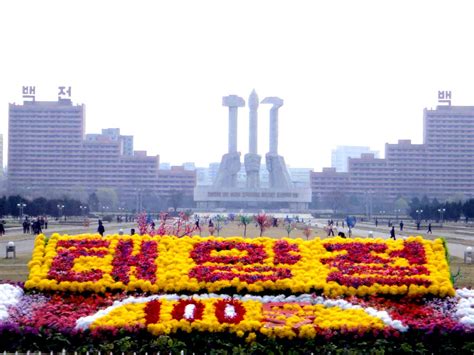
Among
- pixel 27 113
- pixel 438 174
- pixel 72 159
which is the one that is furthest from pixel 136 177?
pixel 438 174

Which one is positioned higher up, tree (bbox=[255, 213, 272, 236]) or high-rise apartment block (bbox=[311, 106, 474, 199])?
high-rise apartment block (bbox=[311, 106, 474, 199])

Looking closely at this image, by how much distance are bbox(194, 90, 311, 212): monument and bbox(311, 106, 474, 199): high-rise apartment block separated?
19379mm

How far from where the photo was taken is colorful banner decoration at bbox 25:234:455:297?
1373 cm

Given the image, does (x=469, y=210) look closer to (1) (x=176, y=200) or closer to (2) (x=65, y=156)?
(1) (x=176, y=200)

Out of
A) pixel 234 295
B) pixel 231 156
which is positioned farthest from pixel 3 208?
pixel 234 295

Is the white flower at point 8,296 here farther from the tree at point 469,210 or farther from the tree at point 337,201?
the tree at point 337,201

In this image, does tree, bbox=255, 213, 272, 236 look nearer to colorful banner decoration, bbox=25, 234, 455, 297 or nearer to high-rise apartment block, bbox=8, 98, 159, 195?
colorful banner decoration, bbox=25, 234, 455, 297

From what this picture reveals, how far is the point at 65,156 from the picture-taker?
499 feet

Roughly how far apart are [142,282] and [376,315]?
415cm

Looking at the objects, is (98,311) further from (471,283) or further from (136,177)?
(136,177)

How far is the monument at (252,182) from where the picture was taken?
432ft

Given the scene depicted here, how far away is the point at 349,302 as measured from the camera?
1316 cm

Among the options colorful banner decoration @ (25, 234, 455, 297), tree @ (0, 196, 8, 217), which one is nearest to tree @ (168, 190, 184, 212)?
tree @ (0, 196, 8, 217)

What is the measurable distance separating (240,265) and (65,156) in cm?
14130
